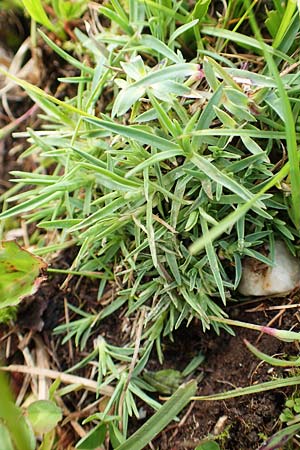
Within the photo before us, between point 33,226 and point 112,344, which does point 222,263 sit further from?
A: point 33,226

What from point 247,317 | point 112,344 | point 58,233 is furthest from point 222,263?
point 58,233

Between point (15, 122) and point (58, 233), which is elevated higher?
point (15, 122)

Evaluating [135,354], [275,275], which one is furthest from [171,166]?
[135,354]

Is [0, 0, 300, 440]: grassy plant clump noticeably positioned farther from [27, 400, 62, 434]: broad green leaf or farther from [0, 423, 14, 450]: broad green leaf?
[0, 423, 14, 450]: broad green leaf

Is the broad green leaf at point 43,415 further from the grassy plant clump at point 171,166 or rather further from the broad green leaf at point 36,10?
the broad green leaf at point 36,10

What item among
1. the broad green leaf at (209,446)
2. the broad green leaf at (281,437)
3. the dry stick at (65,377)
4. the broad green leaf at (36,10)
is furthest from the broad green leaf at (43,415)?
the broad green leaf at (36,10)

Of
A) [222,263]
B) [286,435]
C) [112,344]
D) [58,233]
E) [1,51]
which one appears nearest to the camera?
[286,435]
